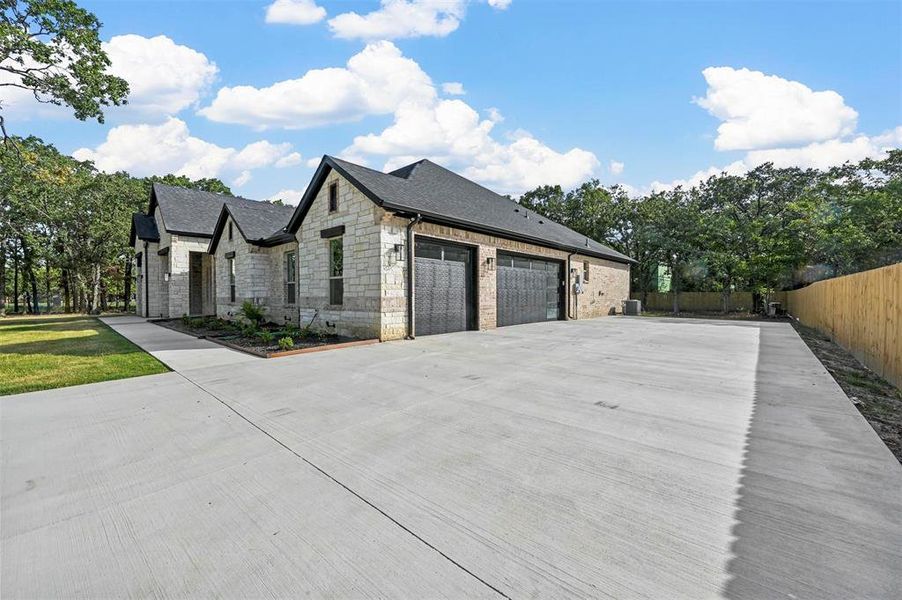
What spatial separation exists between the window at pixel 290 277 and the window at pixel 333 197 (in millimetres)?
3573

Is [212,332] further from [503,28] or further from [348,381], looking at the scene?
[503,28]

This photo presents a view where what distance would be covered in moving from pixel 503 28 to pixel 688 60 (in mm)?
4561

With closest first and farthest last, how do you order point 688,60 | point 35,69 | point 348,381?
1. point 348,381
2. point 688,60
3. point 35,69

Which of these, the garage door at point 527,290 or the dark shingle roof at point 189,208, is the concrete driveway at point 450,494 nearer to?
the garage door at point 527,290

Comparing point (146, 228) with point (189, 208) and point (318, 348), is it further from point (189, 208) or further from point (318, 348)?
point (318, 348)

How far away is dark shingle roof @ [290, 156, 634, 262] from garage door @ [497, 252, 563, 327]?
3.21 ft

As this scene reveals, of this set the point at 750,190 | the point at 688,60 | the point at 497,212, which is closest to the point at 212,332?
the point at 497,212

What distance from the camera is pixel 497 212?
49.2 ft

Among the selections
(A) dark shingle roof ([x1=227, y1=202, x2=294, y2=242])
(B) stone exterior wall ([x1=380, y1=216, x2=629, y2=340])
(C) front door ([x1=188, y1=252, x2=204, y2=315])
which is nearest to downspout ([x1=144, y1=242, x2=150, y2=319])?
(C) front door ([x1=188, y1=252, x2=204, y2=315])

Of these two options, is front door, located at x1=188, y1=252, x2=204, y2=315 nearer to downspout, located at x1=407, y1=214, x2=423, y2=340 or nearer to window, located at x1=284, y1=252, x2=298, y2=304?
window, located at x1=284, y1=252, x2=298, y2=304

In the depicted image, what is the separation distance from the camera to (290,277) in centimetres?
1405

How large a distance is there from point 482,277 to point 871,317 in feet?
28.7

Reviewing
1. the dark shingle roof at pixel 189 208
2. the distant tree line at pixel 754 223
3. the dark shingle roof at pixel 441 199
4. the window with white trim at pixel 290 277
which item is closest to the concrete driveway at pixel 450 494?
the dark shingle roof at pixel 441 199

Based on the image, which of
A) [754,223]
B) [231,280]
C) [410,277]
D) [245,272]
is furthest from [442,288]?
[754,223]
